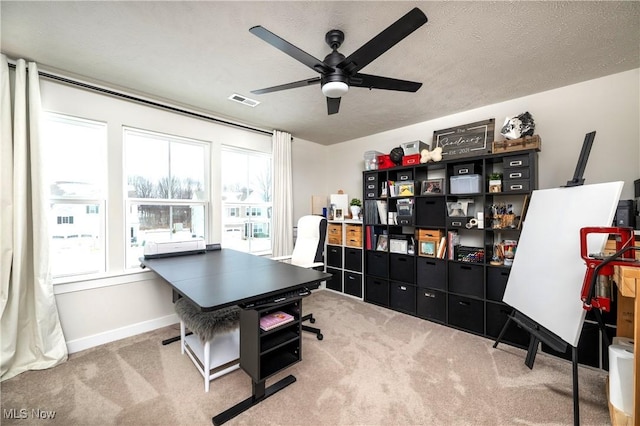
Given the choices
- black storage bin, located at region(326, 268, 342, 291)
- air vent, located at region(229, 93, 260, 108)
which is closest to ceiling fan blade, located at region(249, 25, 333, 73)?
air vent, located at region(229, 93, 260, 108)

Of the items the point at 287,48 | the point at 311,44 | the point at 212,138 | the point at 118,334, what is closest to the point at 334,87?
the point at 287,48

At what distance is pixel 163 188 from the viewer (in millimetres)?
2996

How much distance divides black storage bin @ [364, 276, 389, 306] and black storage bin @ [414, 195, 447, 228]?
3.14ft

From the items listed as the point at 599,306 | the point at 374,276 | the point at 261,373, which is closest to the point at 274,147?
the point at 374,276

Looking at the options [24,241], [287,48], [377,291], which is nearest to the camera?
[287,48]

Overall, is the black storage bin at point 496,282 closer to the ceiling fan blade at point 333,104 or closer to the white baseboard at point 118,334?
the ceiling fan blade at point 333,104

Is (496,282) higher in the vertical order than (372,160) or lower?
lower

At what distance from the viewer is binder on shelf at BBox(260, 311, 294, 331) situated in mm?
1718

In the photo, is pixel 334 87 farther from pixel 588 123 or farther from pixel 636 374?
pixel 588 123

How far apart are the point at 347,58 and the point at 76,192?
2.77 meters

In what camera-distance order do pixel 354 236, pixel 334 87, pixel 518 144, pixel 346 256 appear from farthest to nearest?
pixel 346 256
pixel 354 236
pixel 518 144
pixel 334 87

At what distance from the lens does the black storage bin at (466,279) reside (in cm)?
270

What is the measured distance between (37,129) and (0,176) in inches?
17.8

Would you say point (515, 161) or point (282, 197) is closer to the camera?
point (515, 161)
